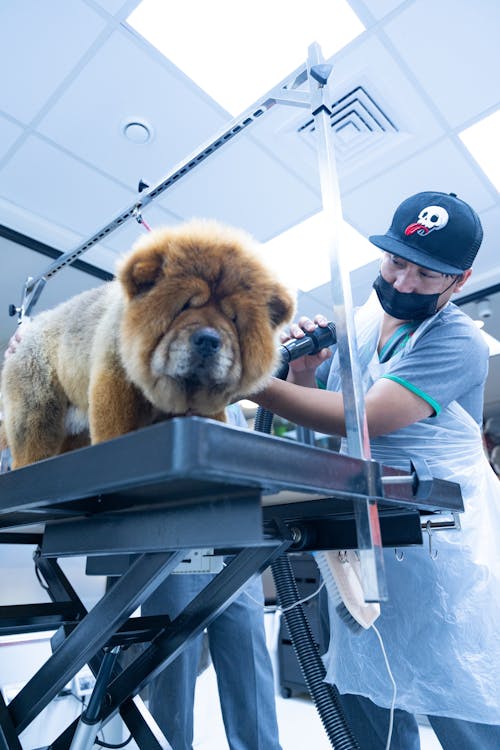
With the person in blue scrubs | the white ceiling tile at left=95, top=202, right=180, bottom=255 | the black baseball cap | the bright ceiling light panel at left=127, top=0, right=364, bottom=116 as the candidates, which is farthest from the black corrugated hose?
the white ceiling tile at left=95, top=202, right=180, bottom=255

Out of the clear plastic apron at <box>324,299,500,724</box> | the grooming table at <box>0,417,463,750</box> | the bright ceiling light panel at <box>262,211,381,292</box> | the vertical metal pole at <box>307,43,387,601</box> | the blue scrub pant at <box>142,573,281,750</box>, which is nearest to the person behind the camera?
the grooming table at <box>0,417,463,750</box>

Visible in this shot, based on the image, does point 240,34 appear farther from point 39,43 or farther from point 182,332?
point 182,332

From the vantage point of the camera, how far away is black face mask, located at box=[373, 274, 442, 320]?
1261 mm

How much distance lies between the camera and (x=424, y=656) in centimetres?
105

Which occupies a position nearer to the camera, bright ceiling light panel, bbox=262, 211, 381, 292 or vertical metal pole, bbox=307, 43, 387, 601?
vertical metal pole, bbox=307, 43, 387, 601

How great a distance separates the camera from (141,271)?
715 mm

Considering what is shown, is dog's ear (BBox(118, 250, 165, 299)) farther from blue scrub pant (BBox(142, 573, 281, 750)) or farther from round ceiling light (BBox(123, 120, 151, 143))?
round ceiling light (BBox(123, 120, 151, 143))

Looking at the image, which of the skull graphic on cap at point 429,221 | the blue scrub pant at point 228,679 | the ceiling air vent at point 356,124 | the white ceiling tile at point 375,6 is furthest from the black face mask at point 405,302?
the ceiling air vent at point 356,124

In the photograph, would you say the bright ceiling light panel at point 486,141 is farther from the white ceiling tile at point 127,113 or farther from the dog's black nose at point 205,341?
the dog's black nose at point 205,341

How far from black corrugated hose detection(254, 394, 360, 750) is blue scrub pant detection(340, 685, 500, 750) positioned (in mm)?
199

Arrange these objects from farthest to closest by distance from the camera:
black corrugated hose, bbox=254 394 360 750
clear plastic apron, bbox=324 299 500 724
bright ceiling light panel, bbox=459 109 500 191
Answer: bright ceiling light panel, bbox=459 109 500 191 → clear plastic apron, bbox=324 299 500 724 → black corrugated hose, bbox=254 394 360 750

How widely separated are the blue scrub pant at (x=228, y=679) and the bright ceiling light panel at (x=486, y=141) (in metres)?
2.61

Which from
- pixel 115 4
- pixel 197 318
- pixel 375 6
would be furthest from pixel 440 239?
pixel 115 4

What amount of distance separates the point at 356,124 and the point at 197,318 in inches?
97.9
